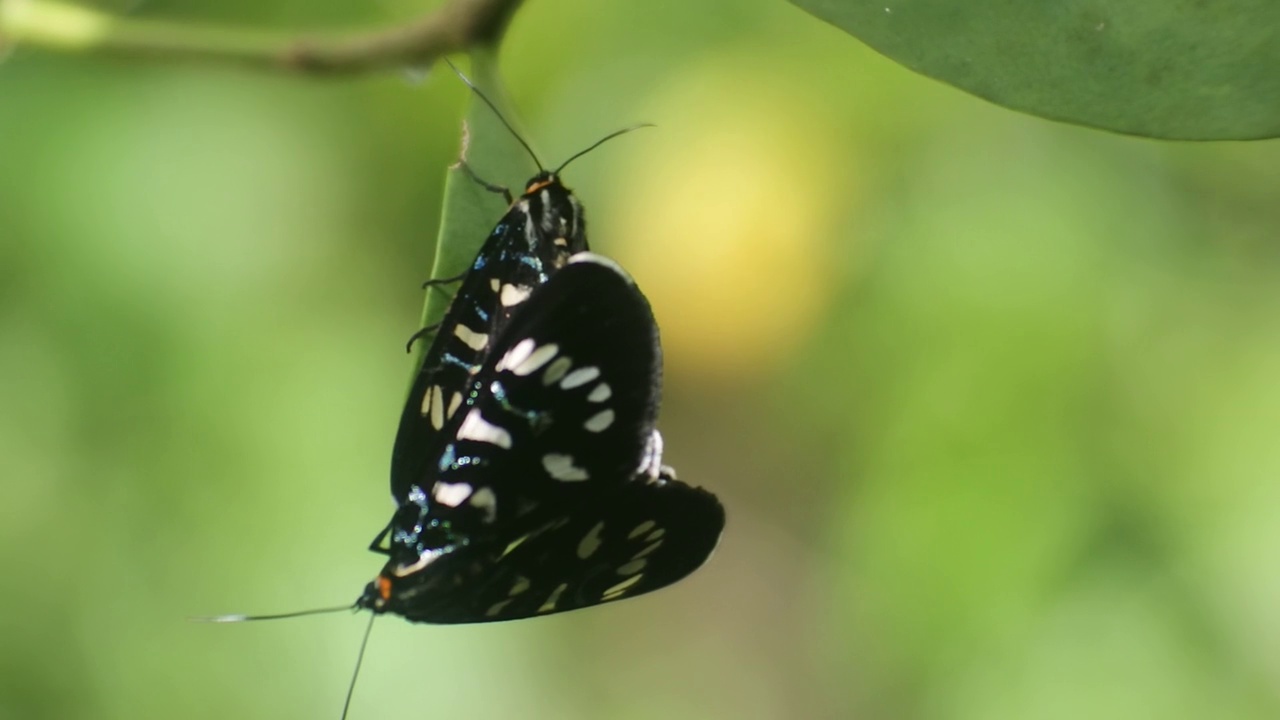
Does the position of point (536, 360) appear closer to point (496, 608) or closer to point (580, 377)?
point (580, 377)

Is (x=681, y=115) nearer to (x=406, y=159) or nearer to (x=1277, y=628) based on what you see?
(x=406, y=159)

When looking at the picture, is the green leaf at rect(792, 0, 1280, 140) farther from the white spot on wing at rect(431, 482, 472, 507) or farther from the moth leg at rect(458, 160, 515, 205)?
the white spot on wing at rect(431, 482, 472, 507)

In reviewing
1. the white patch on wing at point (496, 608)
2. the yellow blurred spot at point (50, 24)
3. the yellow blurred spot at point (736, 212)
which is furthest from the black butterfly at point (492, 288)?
the yellow blurred spot at point (736, 212)

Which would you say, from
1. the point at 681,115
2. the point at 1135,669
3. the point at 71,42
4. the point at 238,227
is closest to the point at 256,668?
the point at 238,227

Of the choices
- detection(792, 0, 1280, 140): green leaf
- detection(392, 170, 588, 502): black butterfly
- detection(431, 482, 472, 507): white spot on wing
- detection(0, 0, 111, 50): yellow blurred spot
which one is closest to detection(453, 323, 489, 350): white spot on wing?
detection(392, 170, 588, 502): black butterfly

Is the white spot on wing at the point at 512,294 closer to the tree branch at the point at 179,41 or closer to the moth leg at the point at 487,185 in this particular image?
the moth leg at the point at 487,185

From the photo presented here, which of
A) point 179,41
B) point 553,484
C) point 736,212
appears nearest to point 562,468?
point 553,484

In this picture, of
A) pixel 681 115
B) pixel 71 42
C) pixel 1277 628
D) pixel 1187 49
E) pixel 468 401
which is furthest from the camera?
pixel 681 115
